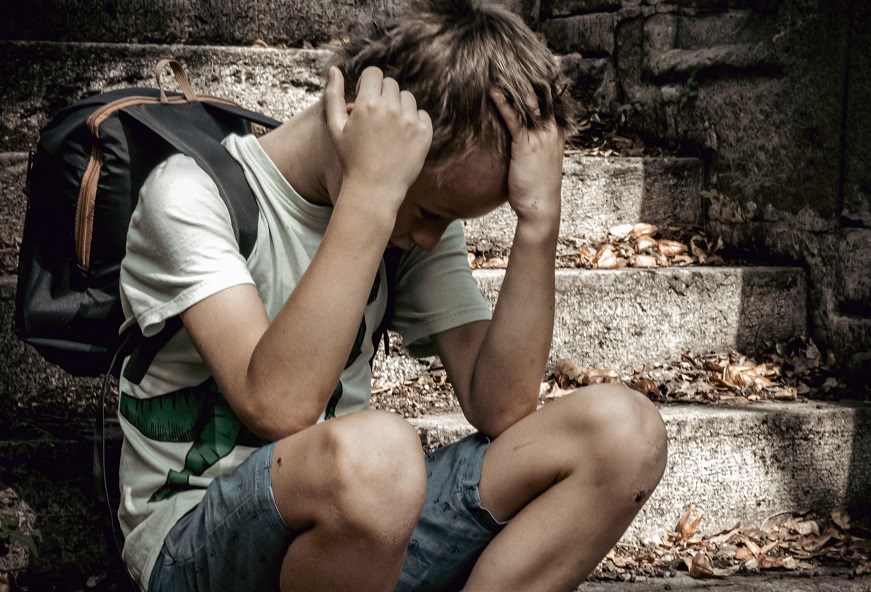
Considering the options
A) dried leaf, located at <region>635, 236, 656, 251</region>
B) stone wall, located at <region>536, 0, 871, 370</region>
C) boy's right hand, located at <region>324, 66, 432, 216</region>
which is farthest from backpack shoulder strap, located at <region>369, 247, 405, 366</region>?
stone wall, located at <region>536, 0, 871, 370</region>

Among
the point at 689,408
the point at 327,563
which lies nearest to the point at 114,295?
the point at 327,563

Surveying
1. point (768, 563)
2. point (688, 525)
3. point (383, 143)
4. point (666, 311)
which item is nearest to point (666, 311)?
point (666, 311)

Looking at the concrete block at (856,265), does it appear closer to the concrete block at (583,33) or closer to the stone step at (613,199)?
the stone step at (613,199)

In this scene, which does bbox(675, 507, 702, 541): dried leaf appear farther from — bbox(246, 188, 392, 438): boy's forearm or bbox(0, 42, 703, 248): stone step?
bbox(246, 188, 392, 438): boy's forearm

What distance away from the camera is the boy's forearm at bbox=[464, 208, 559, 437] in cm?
197

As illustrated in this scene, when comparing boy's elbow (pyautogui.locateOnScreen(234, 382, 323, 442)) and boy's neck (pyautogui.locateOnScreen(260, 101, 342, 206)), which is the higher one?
boy's neck (pyautogui.locateOnScreen(260, 101, 342, 206))

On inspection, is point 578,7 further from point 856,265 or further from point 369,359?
point 369,359

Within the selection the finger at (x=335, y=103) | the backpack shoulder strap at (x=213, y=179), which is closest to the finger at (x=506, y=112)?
the finger at (x=335, y=103)

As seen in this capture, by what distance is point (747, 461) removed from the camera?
2.81 m

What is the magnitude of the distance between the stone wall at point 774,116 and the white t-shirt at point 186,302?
1.87 meters

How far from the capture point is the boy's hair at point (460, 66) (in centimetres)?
180

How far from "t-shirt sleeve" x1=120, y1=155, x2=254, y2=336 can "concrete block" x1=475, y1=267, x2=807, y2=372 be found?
55.1 inches

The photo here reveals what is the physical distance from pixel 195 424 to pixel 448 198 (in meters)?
0.62

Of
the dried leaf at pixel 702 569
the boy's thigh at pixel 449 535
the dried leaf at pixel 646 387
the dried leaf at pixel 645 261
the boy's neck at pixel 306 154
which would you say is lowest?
the dried leaf at pixel 702 569
